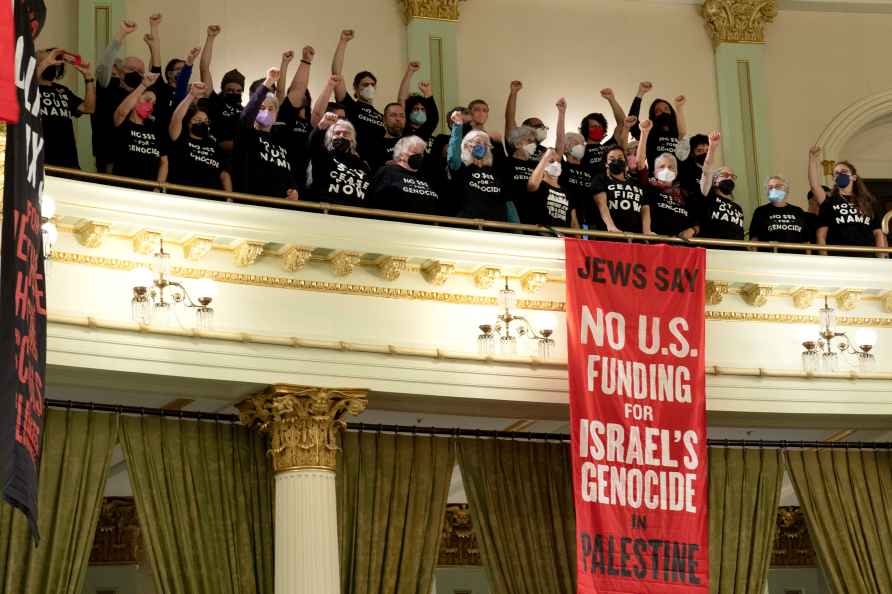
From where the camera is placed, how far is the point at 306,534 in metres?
13.2

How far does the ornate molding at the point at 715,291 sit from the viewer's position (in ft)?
48.5

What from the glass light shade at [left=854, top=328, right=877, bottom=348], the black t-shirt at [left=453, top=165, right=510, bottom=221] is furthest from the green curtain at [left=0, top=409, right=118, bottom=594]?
the glass light shade at [left=854, top=328, right=877, bottom=348]

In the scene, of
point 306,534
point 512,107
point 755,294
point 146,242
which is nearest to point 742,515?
point 755,294

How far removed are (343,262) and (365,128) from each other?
139 centimetres

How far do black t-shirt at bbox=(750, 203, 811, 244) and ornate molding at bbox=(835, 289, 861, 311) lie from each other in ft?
1.97

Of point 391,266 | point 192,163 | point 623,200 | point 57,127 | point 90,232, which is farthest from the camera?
point 623,200

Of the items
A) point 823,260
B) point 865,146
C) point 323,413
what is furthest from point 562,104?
point 865,146

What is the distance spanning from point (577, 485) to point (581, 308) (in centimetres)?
135

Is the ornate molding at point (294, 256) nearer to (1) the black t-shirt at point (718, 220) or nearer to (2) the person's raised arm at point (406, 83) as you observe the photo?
(2) the person's raised arm at point (406, 83)

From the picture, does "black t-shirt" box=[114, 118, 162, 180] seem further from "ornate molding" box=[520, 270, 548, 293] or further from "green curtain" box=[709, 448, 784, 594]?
"green curtain" box=[709, 448, 784, 594]

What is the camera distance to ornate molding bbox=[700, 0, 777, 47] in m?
17.7

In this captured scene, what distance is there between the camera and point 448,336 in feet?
46.3

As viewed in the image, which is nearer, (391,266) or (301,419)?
(301,419)

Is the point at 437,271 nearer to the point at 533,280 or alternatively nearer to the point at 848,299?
the point at 533,280
